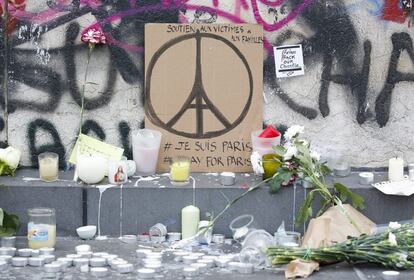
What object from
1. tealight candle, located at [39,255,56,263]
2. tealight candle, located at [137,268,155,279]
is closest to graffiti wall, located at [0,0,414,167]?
tealight candle, located at [39,255,56,263]

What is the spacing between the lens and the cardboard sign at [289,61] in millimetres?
8133

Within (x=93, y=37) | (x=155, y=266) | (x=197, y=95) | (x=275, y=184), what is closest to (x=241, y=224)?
(x=275, y=184)

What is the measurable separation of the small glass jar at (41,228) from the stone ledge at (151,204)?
12.8 inches

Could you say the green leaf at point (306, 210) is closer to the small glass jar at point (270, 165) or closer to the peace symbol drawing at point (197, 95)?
the small glass jar at point (270, 165)

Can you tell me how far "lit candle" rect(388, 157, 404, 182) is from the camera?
7.90 metres

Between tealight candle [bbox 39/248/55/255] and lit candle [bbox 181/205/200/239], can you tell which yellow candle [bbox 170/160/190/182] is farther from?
tealight candle [bbox 39/248/55/255]

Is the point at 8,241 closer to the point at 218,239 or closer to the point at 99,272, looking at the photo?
the point at 99,272

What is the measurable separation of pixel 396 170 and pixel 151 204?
5.95 feet

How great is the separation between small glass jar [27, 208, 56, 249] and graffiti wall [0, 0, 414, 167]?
97 centimetres

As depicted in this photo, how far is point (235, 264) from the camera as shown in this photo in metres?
6.92

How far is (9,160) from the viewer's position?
7871 mm

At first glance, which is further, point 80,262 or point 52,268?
point 80,262

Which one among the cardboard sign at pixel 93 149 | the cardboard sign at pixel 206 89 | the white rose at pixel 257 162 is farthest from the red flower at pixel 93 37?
the white rose at pixel 257 162

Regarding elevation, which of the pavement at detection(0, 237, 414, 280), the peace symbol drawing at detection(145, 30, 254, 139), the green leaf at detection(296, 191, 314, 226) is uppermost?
the peace symbol drawing at detection(145, 30, 254, 139)
